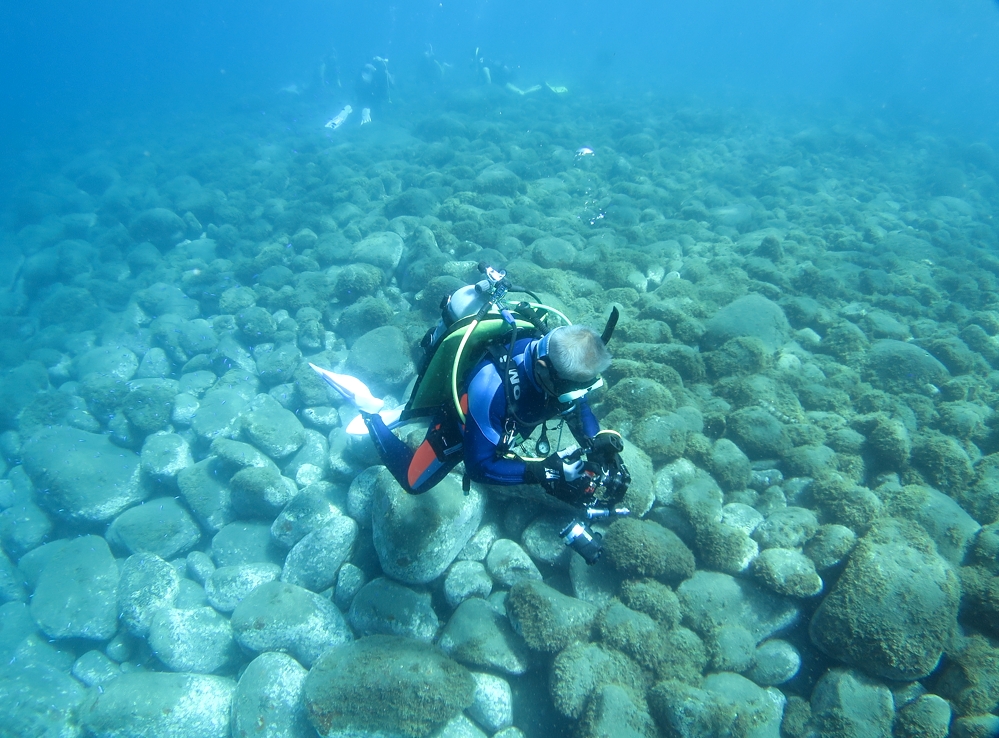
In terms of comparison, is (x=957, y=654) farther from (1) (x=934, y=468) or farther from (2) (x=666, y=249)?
(2) (x=666, y=249)

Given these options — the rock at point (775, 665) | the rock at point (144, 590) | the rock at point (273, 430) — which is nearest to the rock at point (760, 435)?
the rock at point (775, 665)

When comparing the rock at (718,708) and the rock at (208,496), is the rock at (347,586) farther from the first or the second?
the rock at (718,708)

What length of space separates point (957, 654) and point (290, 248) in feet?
45.8

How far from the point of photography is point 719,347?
21.8ft

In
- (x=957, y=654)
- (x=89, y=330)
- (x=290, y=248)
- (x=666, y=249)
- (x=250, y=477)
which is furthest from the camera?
(x=290, y=248)

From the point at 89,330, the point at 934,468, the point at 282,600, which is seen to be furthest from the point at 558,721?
the point at 89,330

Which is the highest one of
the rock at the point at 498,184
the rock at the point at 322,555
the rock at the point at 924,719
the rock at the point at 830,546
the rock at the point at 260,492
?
the rock at the point at 498,184

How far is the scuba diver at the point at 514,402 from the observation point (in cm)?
296

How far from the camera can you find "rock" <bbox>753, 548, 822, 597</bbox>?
156 inches

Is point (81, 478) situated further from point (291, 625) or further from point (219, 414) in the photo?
point (291, 625)

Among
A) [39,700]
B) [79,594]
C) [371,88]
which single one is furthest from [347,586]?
[371,88]

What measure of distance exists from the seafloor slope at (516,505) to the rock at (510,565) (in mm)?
37

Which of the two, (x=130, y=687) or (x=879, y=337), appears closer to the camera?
(x=130, y=687)

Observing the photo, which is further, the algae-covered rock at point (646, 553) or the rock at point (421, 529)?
the rock at point (421, 529)
